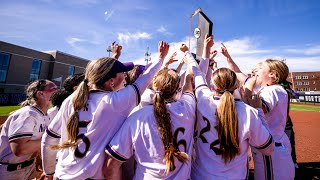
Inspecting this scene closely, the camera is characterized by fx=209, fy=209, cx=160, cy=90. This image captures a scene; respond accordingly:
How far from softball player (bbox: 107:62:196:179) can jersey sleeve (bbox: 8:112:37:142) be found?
1.40m

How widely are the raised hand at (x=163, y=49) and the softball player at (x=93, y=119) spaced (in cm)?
58

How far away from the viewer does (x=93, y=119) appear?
186 cm

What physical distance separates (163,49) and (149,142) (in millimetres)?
1173

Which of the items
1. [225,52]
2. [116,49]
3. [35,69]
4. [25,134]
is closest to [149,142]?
[116,49]

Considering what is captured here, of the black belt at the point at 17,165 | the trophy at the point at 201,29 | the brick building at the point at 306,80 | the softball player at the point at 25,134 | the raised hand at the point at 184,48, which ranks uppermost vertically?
the brick building at the point at 306,80

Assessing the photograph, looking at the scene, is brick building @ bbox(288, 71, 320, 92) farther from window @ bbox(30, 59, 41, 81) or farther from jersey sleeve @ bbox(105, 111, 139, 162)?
jersey sleeve @ bbox(105, 111, 139, 162)

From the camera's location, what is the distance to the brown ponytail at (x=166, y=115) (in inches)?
70.2

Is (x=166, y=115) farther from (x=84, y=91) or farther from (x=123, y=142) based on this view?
(x=84, y=91)

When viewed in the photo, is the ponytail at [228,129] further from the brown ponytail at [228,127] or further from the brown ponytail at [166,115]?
the brown ponytail at [166,115]

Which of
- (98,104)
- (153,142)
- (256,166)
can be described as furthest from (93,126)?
(256,166)

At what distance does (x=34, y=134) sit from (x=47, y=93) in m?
0.60

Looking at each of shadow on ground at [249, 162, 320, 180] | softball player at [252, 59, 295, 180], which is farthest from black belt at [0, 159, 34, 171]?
shadow on ground at [249, 162, 320, 180]

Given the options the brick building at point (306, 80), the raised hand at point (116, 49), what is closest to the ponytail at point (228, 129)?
the raised hand at point (116, 49)

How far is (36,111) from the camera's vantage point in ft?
9.27
